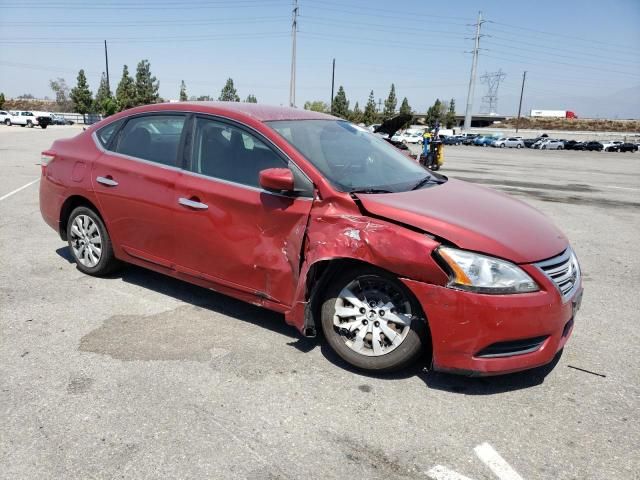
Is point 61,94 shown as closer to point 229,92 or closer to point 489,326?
point 229,92

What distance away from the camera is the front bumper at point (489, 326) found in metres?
2.84

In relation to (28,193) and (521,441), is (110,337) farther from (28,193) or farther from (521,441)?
(28,193)

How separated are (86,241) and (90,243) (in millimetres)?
53

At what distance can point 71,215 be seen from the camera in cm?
488

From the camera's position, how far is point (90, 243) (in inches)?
189

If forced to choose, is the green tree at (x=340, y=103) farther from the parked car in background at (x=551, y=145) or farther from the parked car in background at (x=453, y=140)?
the parked car in background at (x=551, y=145)

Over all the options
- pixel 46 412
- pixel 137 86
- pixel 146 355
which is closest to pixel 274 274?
pixel 146 355

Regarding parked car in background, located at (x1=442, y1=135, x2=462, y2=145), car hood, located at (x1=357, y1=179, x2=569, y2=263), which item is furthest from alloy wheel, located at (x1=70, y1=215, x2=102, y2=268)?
parked car in background, located at (x1=442, y1=135, x2=462, y2=145)

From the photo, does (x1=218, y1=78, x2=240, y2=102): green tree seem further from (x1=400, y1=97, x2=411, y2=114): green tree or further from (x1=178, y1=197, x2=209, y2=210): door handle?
(x1=178, y1=197, x2=209, y2=210): door handle

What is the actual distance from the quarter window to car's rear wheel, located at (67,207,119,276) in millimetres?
1323

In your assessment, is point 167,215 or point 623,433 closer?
point 623,433

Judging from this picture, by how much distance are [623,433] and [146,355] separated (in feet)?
9.38

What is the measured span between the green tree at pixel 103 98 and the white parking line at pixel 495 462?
7408cm

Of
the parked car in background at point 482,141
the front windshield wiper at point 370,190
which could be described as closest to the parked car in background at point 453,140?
the parked car in background at point 482,141
